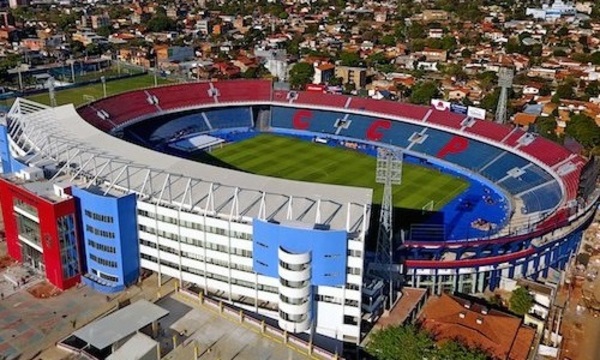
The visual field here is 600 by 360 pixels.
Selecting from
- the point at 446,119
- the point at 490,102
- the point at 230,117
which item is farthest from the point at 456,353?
the point at 490,102

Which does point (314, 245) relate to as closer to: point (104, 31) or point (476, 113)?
point (476, 113)

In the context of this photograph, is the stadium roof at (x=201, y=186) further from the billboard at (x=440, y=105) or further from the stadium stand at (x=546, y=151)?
the billboard at (x=440, y=105)

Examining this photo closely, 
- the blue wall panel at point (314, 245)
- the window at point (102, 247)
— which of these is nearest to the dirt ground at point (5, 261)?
the window at point (102, 247)

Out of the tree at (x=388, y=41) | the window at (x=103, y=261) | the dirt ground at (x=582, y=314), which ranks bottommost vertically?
the dirt ground at (x=582, y=314)

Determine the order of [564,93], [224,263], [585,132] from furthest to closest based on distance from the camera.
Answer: [564,93] → [585,132] → [224,263]

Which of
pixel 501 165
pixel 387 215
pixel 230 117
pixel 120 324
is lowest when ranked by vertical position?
pixel 501 165

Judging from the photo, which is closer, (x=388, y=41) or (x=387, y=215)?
(x=387, y=215)
